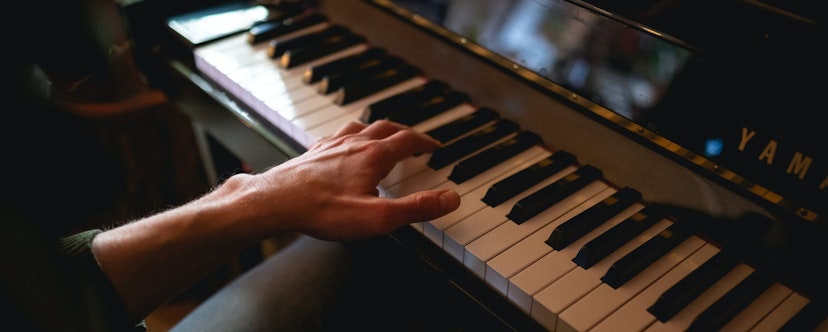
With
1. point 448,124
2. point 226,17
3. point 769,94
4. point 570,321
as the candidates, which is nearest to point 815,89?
point 769,94

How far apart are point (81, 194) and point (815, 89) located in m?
2.15

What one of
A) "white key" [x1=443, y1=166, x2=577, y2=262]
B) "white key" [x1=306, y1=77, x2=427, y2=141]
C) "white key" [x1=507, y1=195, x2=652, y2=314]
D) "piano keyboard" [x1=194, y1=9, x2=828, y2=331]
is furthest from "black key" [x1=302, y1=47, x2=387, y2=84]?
"white key" [x1=507, y1=195, x2=652, y2=314]

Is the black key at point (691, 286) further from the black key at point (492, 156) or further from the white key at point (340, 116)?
the white key at point (340, 116)

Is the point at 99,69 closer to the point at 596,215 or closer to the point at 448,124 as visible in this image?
the point at 448,124

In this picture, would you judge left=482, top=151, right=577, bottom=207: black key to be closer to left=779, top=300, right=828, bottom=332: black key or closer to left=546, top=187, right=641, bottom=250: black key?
left=546, top=187, right=641, bottom=250: black key

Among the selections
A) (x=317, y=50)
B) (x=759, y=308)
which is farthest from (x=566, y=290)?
(x=317, y=50)

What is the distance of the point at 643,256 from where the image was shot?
942 mm

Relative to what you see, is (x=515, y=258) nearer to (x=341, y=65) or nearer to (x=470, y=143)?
(x=470, y=143)

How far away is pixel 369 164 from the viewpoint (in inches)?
41.2

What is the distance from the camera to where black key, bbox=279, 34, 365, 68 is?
141 centimetres

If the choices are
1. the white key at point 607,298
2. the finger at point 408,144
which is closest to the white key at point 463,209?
the finger at point 408,144

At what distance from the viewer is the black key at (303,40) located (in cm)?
144

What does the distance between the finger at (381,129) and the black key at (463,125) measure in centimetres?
7

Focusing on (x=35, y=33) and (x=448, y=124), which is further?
(x=35, y=33)
